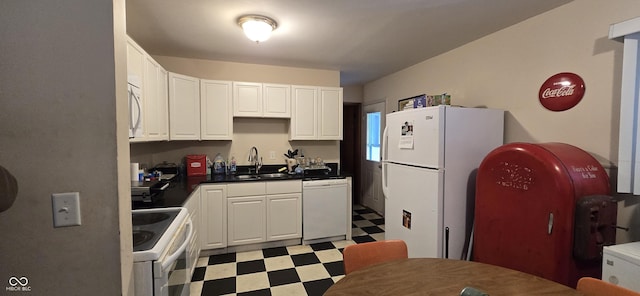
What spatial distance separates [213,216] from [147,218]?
1286 millimetres

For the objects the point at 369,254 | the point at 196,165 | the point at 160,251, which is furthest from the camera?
the point at 196,165

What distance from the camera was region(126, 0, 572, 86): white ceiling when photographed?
203cm

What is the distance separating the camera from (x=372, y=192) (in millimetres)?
4844

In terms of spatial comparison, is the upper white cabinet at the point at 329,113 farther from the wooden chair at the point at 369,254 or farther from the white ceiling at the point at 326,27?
the wooden chair at the point at 369,254

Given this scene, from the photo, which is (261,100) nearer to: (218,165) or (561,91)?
(218,165)

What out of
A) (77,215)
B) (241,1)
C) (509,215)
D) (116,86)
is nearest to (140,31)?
(241,1)

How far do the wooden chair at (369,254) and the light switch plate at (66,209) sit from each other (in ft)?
3.75

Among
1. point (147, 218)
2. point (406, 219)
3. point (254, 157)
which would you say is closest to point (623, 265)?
point (406, 219)

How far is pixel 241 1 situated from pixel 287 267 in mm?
2424

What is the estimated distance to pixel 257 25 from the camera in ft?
7.41

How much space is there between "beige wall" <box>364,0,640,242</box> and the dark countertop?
1844mm

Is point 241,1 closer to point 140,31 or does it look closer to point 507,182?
point 140,31

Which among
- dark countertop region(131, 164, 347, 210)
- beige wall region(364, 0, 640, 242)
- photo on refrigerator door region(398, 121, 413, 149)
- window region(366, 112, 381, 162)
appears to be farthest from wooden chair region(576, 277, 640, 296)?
window region(366, 112, 381, 162)

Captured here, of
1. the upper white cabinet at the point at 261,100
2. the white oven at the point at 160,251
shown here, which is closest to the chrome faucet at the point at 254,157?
the upper white cabinet at the point at 261,100
